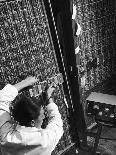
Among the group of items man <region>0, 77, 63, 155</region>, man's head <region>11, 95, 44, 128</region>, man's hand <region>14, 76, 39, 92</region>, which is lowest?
man <region>0, 77, 63, 155</region>

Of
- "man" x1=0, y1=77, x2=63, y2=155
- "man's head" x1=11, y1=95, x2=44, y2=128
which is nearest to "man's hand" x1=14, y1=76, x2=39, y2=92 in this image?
"man" x1=0, y1=77, x2=63, y2=155

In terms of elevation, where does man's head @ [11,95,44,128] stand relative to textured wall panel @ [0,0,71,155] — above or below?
below

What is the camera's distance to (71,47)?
277 cm

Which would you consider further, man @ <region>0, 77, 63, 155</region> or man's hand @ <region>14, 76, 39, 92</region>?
man's hand @ <region>14, 76, 39, 92</region>

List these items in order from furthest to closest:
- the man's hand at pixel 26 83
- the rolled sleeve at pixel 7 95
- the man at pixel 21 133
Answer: the man's hand at pixel 26 83 < the rolled sleeve at pixel 7 95 < the man at pixel 21 133

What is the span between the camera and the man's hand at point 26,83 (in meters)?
2.42

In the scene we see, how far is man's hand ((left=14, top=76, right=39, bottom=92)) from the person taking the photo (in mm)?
2419

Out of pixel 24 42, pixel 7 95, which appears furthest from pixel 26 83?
pixel 24 42

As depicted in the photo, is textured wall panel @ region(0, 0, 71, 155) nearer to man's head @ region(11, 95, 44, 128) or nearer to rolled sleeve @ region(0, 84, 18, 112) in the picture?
rolled sleeve @ region(0, 84, 18, 112)

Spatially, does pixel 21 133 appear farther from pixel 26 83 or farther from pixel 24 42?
pixel 24 42

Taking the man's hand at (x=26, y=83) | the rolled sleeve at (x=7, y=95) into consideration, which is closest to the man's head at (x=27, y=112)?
the rolled sleeve at (x=7, y=95)

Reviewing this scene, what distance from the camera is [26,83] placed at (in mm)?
2484

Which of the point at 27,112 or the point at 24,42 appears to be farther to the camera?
the point at 24,42

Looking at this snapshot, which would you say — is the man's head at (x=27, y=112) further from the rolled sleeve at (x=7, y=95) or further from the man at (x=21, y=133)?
the rolled sleeve at (x=7, y=95)
